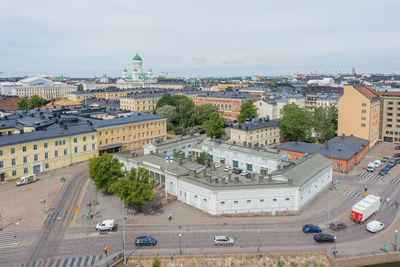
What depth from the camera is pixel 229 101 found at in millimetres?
121188

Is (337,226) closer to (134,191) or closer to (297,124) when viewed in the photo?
(134,191)

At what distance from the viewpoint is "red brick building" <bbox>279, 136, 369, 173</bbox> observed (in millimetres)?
61906

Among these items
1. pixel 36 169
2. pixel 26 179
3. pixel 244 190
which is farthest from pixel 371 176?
pixel 36 169

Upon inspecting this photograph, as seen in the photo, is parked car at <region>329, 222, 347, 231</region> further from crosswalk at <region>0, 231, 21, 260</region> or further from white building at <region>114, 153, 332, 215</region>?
crosswalk at <region>0, 231, 21, 260</region>

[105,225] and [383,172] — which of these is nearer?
[105,225]

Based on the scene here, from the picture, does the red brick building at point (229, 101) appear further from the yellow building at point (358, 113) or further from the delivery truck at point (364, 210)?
the delivery truck at point (364, 210)

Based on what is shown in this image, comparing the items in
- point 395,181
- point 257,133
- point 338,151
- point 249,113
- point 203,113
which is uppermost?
point 249,113

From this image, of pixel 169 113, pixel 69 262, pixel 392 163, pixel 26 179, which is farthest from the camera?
pixel 169 113

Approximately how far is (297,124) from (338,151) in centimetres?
1823

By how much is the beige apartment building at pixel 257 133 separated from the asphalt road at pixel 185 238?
35.9 m

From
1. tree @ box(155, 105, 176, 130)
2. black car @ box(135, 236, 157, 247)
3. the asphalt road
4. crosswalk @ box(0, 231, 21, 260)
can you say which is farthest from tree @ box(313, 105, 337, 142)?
crosswalk @ box(0, 231, 21, 260)

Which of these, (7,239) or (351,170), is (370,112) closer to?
(351,170)

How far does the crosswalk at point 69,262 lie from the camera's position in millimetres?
32109

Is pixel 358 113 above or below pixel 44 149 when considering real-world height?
above
